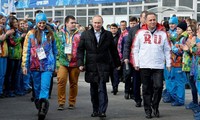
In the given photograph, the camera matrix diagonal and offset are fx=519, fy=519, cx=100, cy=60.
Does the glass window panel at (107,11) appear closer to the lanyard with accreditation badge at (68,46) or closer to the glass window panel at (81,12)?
the glass window panel at (81,12)

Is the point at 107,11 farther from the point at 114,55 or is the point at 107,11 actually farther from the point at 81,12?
the point at 114,55

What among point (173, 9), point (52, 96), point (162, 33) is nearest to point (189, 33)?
point (162, 33)

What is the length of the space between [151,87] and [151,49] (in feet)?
2.58

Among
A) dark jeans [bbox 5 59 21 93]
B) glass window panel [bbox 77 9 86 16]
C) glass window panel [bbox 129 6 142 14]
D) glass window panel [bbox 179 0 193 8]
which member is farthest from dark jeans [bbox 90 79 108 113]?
glass window panel [bbox 77 9 86 16]

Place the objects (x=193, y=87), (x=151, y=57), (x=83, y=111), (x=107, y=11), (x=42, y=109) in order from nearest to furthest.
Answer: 1. (x=42, y=109)
2. (x=151, y=57)
3. (x=83, y=111)
4. (x=193, y=87)
5. (x=107, y=11)

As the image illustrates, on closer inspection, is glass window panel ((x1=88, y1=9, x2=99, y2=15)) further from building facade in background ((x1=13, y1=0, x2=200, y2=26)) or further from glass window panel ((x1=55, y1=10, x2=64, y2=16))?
glass window panel ((x1=55, y1=10, x2=64, y2=16))

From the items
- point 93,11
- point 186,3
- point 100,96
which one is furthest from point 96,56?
point 93,11

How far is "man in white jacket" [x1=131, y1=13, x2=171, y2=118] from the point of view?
9938 mm

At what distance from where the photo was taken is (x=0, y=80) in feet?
41.3

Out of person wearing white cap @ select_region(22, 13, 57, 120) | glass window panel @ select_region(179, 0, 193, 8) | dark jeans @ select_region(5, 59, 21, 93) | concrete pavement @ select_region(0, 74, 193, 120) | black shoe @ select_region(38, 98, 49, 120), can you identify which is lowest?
concrete pavement @ select_region(0, 74, 193, 120)

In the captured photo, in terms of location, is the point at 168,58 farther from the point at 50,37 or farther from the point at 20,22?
the point at 20,22

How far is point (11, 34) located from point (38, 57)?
3.02 metres

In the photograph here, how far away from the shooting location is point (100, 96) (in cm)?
967

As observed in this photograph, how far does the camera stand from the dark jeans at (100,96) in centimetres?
962
